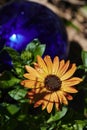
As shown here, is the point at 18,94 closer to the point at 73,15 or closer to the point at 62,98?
the point at 62,98

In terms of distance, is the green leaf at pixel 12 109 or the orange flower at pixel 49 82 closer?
the orange flower at pixel 49 82

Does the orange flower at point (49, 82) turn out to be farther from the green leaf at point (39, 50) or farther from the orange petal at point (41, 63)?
the green leaf at point (39, 50)

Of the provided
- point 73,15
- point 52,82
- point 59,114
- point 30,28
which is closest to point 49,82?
point 52,82

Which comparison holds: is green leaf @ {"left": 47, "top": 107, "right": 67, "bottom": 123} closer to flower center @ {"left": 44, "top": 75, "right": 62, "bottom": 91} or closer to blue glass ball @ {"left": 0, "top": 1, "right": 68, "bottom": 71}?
flower center @ {"left": 44, "top": 75, "right": 62, "bottom": 91}

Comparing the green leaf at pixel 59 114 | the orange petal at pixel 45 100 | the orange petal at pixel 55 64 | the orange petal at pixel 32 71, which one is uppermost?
the orange petal at pixel 55 64

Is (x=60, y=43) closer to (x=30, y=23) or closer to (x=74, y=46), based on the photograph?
(x=30, y=23)

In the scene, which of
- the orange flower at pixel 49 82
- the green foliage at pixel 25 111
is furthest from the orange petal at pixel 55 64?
the green foliage at pixel 25 111

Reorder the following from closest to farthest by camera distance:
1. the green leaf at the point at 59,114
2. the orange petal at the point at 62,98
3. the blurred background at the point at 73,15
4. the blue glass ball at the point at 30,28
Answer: the orange petal at the point at 62,98 < the green leaf at the point at 59,114 < the blue glass ball at the point at 30,28 < the blurred background at the point at 73,15
